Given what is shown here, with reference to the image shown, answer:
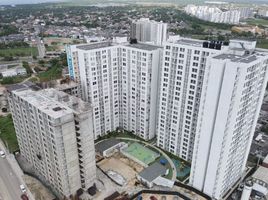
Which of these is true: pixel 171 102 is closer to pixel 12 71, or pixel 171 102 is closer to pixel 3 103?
pixel 3 103

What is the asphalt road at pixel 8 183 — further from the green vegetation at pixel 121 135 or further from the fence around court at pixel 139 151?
the fence around court at pixel 139 151

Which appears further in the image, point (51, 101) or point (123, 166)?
point (123, 166)

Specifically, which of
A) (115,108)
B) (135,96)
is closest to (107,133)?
(115,108)

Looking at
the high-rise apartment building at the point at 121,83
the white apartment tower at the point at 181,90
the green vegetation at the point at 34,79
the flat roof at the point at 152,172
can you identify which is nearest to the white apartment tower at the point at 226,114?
the white apartment tower at the point at 181,90

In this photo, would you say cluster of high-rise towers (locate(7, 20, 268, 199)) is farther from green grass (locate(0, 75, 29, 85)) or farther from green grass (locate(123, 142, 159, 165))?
green grass (locate(0, 75, 29, 85))

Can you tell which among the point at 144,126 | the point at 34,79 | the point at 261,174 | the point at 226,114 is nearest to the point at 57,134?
the point at 226,114

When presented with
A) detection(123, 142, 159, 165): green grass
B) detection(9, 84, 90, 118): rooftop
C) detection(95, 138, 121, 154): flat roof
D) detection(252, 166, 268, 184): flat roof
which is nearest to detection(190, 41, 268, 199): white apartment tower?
detection(252, 166, 268, 184): flat roof
